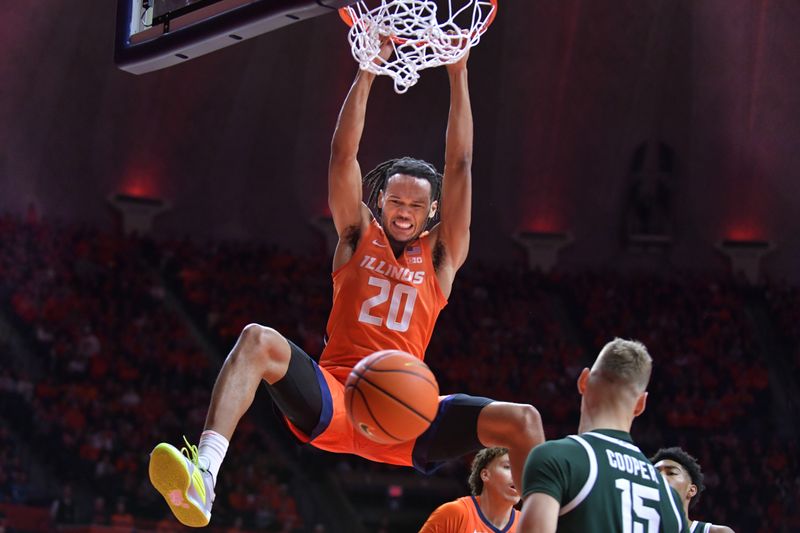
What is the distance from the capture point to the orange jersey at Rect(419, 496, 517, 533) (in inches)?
229

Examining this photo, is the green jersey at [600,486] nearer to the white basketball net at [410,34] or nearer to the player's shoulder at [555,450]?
the player's shoulder at [555,450]

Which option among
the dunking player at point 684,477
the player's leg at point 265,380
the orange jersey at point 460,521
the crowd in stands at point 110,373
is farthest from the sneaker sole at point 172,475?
the crowd in stands at point 110,373

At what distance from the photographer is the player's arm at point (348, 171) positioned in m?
5.16

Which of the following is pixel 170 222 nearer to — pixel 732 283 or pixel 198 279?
pixel 198 279

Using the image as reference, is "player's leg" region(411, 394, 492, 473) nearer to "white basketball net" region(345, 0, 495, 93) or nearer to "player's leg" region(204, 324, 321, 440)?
"player's leg" region(204, 324, 321, 440)

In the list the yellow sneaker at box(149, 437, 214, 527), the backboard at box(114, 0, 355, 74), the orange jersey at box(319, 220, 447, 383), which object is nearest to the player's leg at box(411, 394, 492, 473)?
the orange jersey at box(319, 220, 447, 383)

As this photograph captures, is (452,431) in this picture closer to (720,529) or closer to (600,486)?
(600,486)

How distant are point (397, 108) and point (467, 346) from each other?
555 cm

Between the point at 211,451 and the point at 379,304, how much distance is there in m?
1.20

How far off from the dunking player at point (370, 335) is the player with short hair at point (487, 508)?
3.16 ft

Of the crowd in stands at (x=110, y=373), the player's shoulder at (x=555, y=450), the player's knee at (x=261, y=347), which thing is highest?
the player's knee at (x=261, y=347)

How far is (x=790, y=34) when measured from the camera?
18531 mm

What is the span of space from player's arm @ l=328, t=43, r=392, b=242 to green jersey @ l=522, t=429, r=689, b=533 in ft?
7.15

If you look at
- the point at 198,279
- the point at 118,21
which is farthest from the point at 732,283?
the point at 118,21
